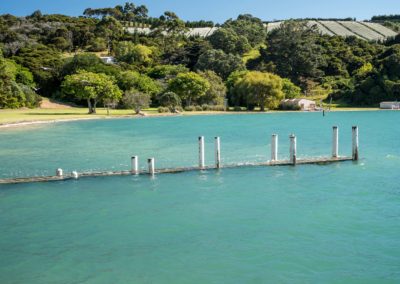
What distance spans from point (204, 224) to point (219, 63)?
329 feet

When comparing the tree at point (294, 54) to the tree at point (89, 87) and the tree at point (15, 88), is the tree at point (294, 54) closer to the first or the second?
the tree at point (89, 87)

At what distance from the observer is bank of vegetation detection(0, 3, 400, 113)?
8812 centimetres

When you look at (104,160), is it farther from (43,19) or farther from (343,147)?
(43,19)

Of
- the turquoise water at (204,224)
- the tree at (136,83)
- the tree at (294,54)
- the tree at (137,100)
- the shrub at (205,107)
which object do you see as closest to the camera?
the turquoise water at (204,224)

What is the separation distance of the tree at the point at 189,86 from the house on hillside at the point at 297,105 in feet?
53.9

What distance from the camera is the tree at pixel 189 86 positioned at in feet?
296

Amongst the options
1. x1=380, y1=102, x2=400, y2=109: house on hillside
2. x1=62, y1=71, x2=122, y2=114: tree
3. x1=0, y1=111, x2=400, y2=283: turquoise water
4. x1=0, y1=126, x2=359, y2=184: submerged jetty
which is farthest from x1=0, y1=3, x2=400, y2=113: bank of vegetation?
x1=0, y1=111, x2=400, y2=283: turquoise water

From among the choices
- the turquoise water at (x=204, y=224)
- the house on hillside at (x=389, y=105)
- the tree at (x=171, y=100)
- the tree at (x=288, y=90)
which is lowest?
the turquoise water at (x=204, y=224)

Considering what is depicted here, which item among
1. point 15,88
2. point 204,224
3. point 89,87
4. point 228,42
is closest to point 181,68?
point 228,42

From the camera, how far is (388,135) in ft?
168

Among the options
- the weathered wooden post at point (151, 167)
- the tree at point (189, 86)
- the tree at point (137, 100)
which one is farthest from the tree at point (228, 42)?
the weathered wooden post at point (151, 167)

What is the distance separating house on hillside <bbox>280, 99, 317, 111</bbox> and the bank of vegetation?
6.56 feet

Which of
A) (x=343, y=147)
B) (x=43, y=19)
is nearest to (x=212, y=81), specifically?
(x=343, y=147)

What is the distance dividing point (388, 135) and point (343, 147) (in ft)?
37.7
